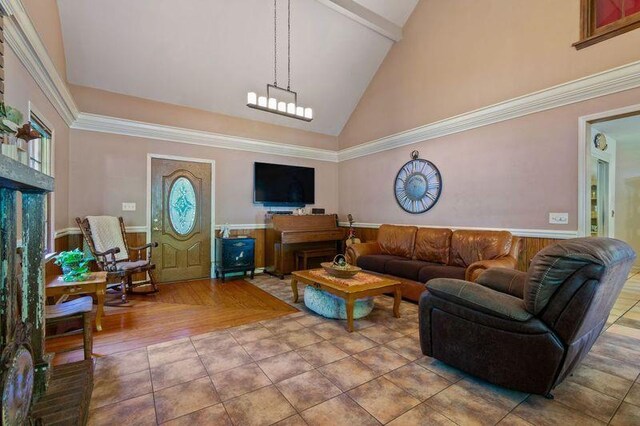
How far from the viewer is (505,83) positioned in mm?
3707

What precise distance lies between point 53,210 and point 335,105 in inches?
185

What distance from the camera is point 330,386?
1926 mm

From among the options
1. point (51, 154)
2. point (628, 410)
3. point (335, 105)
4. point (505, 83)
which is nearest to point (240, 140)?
point (335, 105)

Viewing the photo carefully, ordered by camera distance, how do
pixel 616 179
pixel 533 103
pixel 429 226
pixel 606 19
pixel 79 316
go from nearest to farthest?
pixel 79 316
pixel 606 19
pixel 533 103
pixel 429 226
pixel 616 179

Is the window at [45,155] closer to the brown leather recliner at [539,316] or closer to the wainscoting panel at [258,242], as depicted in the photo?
the wainscoting panel at [258,242]

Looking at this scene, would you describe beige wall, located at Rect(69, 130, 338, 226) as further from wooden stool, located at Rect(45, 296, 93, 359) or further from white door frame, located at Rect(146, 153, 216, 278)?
wooden stool, located at Rect(45, 296, 93, 359)

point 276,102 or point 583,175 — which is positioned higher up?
point 276,102

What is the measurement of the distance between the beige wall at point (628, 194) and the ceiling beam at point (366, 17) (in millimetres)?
4829

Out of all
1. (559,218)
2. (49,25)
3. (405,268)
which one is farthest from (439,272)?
(49,25)

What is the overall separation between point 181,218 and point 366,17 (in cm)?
428

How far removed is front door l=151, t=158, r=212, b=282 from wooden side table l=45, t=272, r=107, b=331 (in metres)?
1.88

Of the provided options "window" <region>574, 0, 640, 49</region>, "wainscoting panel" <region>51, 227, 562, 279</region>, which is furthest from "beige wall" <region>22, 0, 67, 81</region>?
"window" <region>574, 0, 640, 49</region>

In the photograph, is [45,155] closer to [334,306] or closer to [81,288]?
[81,288]

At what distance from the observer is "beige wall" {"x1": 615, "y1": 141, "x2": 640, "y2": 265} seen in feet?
18.3
